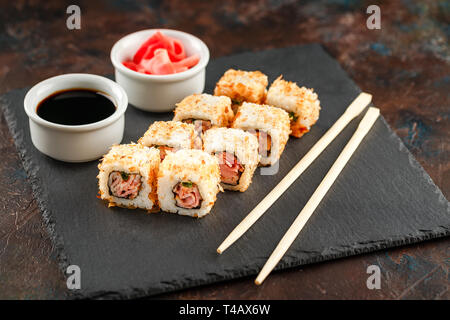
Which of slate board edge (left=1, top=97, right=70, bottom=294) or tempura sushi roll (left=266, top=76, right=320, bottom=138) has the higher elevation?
tempura sushi roll (left=266, top=76, right=320, bottom=138)

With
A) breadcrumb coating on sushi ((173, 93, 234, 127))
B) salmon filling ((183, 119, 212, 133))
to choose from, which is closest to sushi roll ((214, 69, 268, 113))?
breadcrumb coating on sushi ((173, 93, 234, 127))

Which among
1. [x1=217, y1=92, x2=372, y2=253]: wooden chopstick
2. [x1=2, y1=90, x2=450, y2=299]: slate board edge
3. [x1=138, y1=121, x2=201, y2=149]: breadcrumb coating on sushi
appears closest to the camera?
[x1=2, y1=90, x2=450, y2=299]: slate board edge

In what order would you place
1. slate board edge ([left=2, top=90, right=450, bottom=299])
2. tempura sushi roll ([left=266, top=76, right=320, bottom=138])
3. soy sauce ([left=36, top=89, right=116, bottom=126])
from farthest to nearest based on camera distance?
1. tempura sushi roll ([left=266, top=76, right=320, bottom=138])
2. soy sauce ([left=36, top=89, right=116, bottom=126])
3. slate board edge ([left=2, top=90, right=450, bottom=299])

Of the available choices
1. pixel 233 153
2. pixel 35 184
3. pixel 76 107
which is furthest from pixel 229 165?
pixel 35 184

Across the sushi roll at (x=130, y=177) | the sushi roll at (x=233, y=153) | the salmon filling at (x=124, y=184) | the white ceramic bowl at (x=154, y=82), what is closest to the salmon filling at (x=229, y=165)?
the sushi roll at (x=233, y=153)

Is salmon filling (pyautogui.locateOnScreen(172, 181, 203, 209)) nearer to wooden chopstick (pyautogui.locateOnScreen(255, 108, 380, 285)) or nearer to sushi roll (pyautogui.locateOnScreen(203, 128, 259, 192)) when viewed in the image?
sushi roll (pyautogui.locateOnScreen(203, 128, 259, 192))

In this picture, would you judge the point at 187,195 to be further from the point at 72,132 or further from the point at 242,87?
the point at 242,87

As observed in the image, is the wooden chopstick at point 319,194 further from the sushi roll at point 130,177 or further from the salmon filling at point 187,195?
the sushi roll at point 130,177

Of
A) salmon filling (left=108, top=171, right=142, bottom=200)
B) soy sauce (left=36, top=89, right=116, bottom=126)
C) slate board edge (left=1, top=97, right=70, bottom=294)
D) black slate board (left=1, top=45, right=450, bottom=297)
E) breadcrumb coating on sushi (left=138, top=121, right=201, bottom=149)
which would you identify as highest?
breadcrumb coating on sushi (left=138, top=121, right=201, bottom=149)
